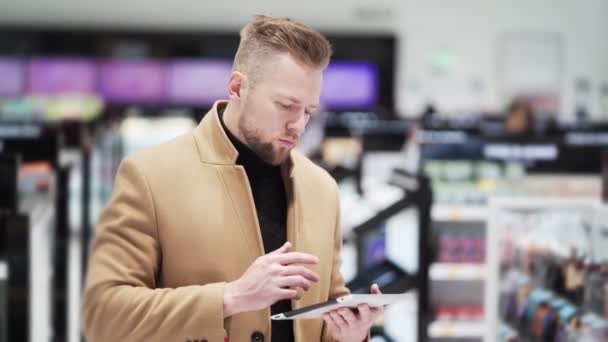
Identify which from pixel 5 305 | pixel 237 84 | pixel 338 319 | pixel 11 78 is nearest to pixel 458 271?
pixel 5 305

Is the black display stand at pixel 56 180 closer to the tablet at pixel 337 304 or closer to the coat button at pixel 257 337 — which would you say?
the coat button at pixel 257 337

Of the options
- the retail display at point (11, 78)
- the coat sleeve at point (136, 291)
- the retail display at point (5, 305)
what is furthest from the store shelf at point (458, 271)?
the retail display at point (11, 78)

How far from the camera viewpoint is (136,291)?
171 cm

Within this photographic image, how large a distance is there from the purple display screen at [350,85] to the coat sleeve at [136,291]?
42.5 ft

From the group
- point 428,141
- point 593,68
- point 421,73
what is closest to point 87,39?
point 421,73

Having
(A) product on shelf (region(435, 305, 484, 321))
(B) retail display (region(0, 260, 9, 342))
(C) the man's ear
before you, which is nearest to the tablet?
(C) the man's ear

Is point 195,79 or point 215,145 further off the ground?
point 195,79

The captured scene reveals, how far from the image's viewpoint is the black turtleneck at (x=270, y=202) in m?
1.88

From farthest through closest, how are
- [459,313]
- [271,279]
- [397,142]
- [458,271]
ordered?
1. [397,142]
2. [459,313]
3. [458,271]
4. [271,279]

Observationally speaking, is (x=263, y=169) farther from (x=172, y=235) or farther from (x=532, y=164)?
(x=532, y=164)

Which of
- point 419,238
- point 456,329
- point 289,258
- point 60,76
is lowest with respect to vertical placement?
point 456,329

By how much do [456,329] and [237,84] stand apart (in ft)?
10.6

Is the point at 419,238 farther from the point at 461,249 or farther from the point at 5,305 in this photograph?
the point at 461,249

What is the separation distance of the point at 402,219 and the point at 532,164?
222 cm
